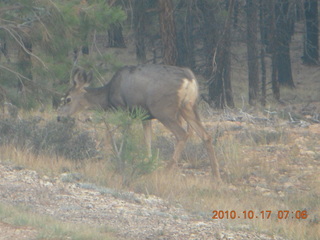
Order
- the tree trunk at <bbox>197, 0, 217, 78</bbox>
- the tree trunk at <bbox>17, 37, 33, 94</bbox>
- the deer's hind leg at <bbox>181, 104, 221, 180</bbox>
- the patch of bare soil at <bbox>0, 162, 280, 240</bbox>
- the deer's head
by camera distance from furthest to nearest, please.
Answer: the tree trunk at <bbox>197, 0, 217, 78</bbox>
the tree trunk at <bbox>17, 37, 33, 94</bbox>
the deer's head
the deer's hind leg at <bbox>181, 104, 221, 180</bbox>
the patch of bare soil at <bbox>0, 162, 280, 240</bbox>

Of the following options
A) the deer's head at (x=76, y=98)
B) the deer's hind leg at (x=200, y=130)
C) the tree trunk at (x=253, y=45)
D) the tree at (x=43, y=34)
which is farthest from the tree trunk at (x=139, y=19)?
the deer's hind leg at (x=200, y=130)

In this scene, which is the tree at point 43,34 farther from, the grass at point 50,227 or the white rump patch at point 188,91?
the grass at point 50,227

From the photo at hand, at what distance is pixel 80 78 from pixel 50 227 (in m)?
5.76

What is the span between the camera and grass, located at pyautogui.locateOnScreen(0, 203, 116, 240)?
5672 mm

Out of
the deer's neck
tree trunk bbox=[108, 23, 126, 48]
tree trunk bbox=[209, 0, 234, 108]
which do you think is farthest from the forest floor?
tree trunk bbox=[209, 0, 234, 108]

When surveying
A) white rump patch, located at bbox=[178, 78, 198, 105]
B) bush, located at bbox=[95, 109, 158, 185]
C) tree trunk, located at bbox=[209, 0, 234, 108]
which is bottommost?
tree trunk, located at bbox=[209, 0, 234, 108]

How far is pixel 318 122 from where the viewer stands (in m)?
15.3

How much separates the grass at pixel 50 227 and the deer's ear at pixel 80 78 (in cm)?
489

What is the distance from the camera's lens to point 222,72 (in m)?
18.4

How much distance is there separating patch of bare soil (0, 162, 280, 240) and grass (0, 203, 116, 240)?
105 mm

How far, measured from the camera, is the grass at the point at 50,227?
18.6ft

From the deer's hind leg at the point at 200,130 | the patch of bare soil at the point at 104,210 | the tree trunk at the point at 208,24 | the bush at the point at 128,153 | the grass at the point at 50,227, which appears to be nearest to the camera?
the grass at the point at 50,227
